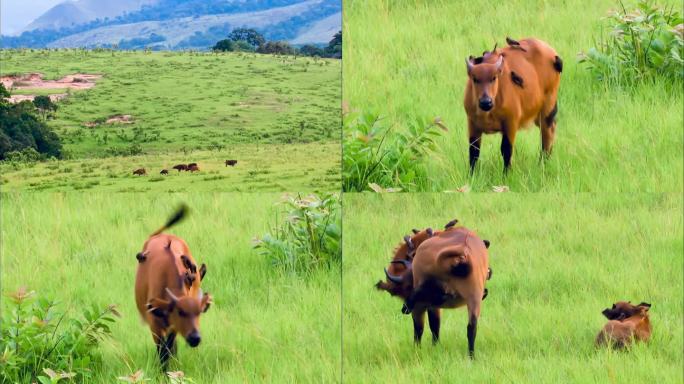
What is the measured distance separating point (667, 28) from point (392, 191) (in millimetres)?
2409

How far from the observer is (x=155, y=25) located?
890 cm

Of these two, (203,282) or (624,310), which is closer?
(624,310)

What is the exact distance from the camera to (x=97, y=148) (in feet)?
28.1

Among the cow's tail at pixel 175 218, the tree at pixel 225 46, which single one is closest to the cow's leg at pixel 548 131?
the cow's tail at pixel 175 218

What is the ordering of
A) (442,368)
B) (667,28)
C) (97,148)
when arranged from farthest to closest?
(97,148) → (667,28) → (442,368)

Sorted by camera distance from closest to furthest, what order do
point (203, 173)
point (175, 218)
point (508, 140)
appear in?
point (508, 140) < point (175, 218) < point (203, 173)

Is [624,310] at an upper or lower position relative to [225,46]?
lower

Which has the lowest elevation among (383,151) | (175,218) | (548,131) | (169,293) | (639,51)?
(169,293)

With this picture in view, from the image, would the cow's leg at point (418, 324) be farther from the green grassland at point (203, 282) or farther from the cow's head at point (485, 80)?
the cow's head at point (485, 80)

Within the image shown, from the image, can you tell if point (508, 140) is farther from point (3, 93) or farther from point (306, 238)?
point (3, 93)

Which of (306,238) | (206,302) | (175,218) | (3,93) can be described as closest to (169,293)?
(206,302)

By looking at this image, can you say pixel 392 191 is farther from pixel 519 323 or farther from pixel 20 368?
pixel 20 368

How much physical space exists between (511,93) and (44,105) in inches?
159

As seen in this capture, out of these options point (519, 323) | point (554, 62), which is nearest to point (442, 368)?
point (519, 323)
